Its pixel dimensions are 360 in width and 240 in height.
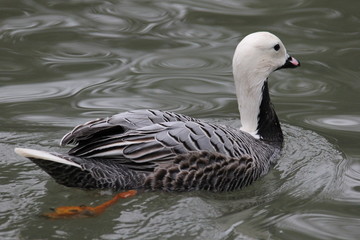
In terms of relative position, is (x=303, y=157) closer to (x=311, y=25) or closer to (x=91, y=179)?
(x=91, y=179)

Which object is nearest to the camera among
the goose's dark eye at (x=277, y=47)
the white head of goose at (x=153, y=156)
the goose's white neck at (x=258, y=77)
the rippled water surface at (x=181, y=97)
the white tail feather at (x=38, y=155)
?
the white tail feather at (x=38, y=155)

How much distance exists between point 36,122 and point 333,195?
10.9ft

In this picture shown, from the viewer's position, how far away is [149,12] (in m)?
11.5

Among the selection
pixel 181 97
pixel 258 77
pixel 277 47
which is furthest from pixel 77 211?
pixel 181 97

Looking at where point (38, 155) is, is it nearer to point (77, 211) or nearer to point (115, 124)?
point (77, 211)

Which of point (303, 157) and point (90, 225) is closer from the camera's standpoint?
point (90, 225)

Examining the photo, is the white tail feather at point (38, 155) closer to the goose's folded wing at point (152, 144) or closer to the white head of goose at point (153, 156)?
the white head of goose at point (153, 156)

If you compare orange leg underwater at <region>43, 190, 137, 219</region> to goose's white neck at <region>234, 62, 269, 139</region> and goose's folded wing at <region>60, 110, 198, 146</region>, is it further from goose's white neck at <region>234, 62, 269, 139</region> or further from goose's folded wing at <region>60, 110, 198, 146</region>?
goose's white neck at <region>234, 62, 269, 139</region>

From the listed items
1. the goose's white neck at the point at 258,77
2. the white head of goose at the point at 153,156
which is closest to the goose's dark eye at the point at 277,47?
the goose's white neck at the point at 258,77

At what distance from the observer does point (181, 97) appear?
31.3 feet

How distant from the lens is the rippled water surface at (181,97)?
259 inches

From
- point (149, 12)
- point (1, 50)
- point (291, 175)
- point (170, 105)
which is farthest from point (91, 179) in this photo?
point (149, 12)

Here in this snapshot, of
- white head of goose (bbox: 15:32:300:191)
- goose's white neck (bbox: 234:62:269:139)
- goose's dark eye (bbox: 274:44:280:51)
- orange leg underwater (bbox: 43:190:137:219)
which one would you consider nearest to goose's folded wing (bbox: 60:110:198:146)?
white head of goose (bbox: 15:32:300:191)

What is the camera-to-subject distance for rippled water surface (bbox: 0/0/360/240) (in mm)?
6566
